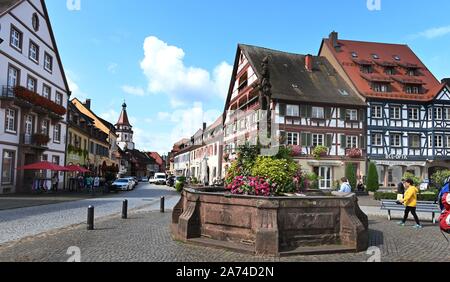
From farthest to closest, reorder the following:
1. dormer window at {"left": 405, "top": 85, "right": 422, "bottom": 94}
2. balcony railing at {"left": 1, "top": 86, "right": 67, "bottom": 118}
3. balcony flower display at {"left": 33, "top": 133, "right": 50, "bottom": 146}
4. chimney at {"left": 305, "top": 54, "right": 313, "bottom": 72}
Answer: chimney at {"left": 305, "top": 54, "right": 313, "bottom": 72}
dormer window at {"left": 405, "top": 85, "right": 422, "bottom": 94}
balcony flower display at {"left": 33, "top": 133, "right": 50, "bottom": 146}
balcony railing at {"left": 1, "top": 86, "right": 67, "bottom": 118}

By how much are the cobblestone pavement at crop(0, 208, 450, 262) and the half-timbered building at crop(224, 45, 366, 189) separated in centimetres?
2414

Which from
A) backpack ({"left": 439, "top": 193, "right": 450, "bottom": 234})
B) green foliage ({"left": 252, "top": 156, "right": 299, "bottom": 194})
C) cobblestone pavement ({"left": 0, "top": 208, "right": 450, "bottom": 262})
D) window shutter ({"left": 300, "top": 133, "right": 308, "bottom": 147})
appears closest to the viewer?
backpack ({"left": 439, "top": 193, "right": 450, "bottom": 234})

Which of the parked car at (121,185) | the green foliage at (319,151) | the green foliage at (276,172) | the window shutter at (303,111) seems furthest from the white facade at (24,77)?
the green foliage at (319,151)

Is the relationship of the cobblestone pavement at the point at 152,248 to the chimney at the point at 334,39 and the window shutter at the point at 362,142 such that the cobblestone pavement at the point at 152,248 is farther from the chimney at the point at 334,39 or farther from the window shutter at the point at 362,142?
the chimney at the point at 334,39

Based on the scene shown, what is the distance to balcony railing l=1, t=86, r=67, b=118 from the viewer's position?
25.5 m

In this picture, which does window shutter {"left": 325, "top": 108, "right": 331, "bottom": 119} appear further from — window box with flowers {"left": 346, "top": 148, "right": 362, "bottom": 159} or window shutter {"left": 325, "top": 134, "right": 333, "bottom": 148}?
window box with flowers {"left": 346, "top": 148, "right": 362, "bottom": 159}

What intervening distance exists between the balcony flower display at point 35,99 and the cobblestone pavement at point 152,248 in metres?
17.8

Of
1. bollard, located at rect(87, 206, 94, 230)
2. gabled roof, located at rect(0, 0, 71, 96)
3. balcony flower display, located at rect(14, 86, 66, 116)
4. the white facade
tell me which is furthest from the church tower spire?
bollard, located at rect(87, 206, 94, 230)

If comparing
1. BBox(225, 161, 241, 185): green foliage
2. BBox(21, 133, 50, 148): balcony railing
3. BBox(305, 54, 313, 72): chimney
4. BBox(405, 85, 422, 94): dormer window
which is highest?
BBox(305, 54, 313, 72): chimney

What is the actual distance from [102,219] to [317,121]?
26757mm

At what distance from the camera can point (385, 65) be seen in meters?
42.2

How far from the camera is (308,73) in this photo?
136 feet

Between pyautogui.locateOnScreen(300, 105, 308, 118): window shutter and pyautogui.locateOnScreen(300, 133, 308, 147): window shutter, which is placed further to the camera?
pyautogui.locateOnScreen(300, 105, 308, 118): window shutter

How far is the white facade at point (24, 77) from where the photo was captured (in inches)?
1009
